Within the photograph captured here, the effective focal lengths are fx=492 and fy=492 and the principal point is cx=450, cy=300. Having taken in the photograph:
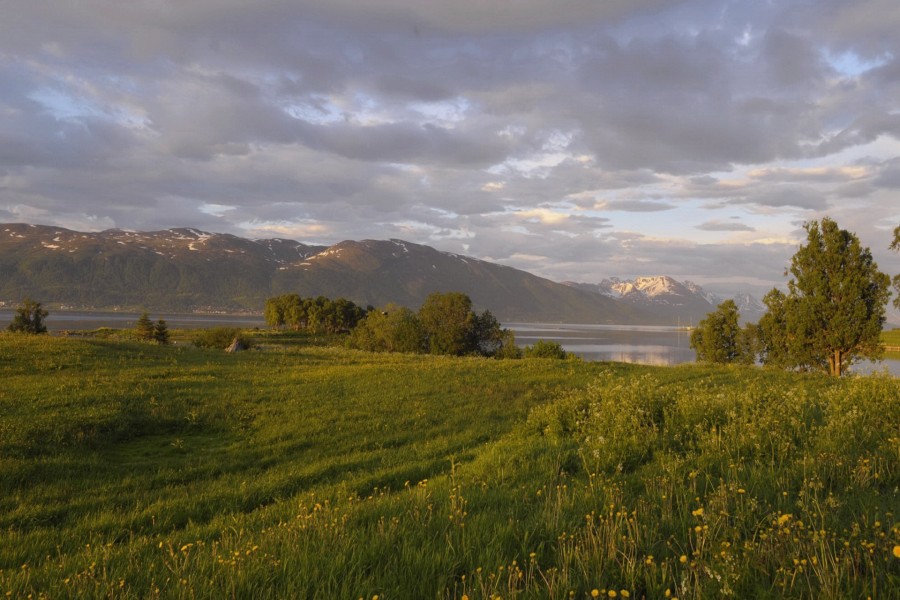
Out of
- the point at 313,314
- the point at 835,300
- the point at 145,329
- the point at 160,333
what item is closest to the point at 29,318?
the point at 145,329

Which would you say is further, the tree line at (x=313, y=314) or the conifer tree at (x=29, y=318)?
the tree line at (x=313, y=314)

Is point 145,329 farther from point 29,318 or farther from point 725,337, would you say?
point 725,337

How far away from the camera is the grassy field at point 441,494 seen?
4.07 meters

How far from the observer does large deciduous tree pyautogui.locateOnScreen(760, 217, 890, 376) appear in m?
38.1

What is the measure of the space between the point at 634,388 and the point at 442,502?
720cm

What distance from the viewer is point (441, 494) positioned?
22.4ft

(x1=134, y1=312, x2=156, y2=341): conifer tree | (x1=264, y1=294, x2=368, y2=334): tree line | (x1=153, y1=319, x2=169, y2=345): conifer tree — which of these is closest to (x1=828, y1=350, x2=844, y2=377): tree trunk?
(x1=134, y1=312, x2=156, y2=341): conifer tree

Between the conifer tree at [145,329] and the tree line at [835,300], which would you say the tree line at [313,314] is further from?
the tree line at [835,300]

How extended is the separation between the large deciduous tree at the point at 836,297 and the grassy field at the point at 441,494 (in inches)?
1286

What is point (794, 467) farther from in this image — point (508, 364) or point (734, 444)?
point (508, 364)

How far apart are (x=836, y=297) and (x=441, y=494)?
4491 centimetres

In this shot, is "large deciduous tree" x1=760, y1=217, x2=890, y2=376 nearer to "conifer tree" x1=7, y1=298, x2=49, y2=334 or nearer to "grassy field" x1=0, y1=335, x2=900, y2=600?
"grassy field" x1=0, y1=335, x2=900, y2=600

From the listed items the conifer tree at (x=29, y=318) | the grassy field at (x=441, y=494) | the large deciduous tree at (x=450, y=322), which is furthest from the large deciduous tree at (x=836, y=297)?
the conifer tree at (x=29, y=318)

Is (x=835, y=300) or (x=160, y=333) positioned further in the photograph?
(x=160, y=333)
